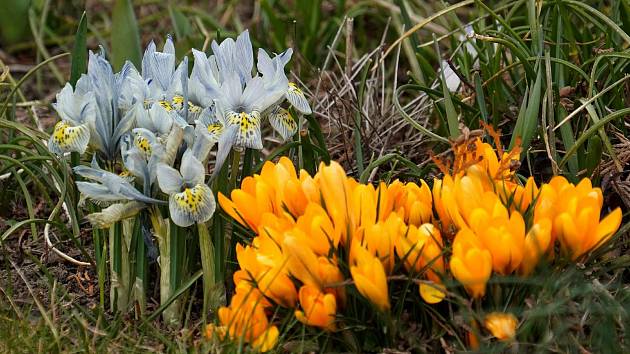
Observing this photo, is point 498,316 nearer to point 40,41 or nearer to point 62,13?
point 40,41

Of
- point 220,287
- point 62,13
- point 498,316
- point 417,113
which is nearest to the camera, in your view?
point 498,316

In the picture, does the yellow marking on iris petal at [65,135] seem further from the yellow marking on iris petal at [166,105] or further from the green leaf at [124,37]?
the green leaf at [124,37]

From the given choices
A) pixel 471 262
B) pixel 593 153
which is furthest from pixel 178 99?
pixel 593 153

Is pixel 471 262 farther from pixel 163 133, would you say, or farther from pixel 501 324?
pixel 163 133

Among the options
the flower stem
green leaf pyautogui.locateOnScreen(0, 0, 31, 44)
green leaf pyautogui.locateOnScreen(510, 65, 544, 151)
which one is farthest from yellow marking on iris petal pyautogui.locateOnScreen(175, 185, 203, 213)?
green leaf pyautogui.locateOnScreen(0, 0, 31, 44)

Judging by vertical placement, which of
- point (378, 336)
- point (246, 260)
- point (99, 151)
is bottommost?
point (378, 336)

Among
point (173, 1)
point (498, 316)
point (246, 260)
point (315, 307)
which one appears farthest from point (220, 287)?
point (173, 1)

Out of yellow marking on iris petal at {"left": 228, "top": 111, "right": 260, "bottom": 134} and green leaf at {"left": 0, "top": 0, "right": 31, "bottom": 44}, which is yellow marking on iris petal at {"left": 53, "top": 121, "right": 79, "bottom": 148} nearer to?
yellow marking on iris petal at {"left": 228, "top": 111, "right": 260, "bottom": 134}
